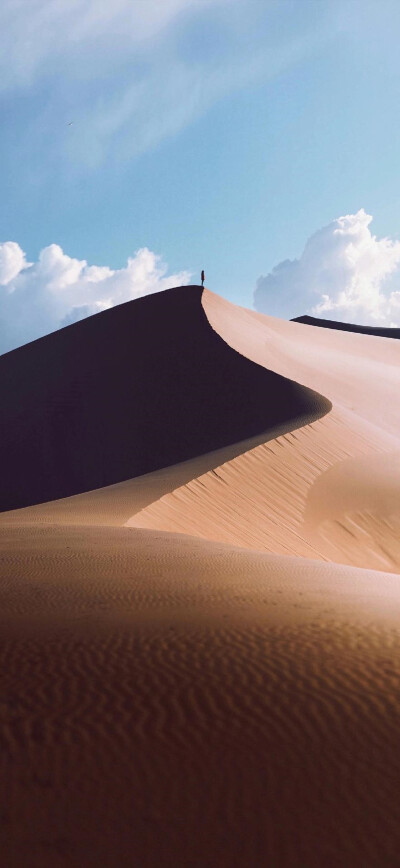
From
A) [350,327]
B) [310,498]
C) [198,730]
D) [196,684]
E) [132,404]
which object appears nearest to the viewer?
[198,730]

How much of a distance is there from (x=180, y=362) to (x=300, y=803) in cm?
2456

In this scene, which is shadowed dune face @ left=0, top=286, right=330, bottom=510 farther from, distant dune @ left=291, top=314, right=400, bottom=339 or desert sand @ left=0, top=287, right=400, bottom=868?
distant dune @ left=291, top=314, right=400, bottom=339

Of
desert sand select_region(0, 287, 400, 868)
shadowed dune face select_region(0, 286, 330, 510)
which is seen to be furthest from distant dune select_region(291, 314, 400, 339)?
desert sand select_region(0, 287, 400, 868)

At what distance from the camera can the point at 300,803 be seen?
2730mm

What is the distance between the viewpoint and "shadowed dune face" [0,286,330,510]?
2247 centimetres

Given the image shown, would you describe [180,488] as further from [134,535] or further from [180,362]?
[180,362]

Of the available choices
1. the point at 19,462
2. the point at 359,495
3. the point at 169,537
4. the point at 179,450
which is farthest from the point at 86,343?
the point at 169,537

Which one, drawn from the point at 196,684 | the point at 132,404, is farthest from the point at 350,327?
the point at 196,684

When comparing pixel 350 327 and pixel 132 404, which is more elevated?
pixel 350 327

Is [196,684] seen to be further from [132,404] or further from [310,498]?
[132,404]

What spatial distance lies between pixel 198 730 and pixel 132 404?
2274cm

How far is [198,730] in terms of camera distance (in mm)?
3229

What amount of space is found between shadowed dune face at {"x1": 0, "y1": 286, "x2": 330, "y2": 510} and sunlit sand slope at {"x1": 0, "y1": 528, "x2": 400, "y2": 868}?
14.9 meters

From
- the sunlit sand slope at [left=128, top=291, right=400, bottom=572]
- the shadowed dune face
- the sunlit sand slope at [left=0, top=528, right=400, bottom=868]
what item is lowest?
the sunlit sand slope at [left=0, top=528, right=400, bottom=868]
